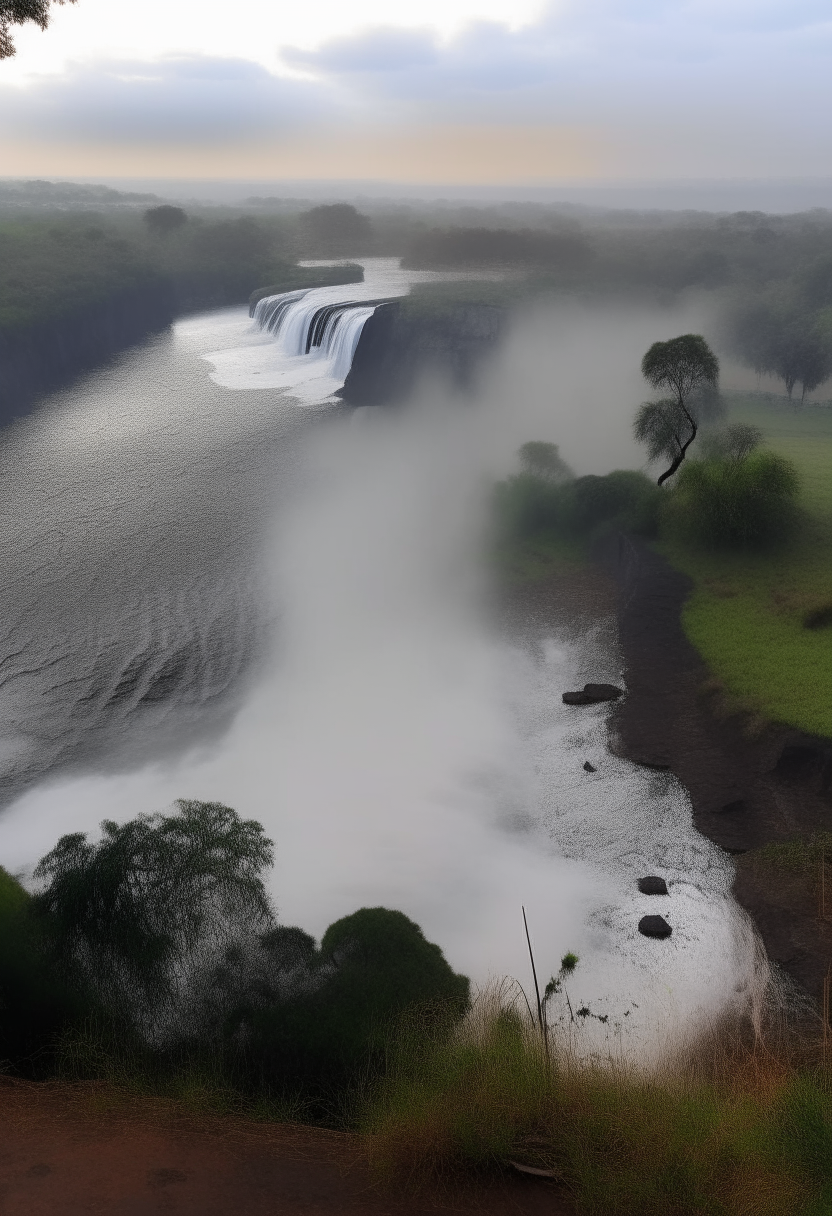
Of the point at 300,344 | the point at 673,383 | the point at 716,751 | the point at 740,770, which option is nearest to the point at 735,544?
the point at 673,383

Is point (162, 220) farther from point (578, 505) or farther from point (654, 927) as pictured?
point (654, 927)

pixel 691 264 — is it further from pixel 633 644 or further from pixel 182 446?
pixel 633 644

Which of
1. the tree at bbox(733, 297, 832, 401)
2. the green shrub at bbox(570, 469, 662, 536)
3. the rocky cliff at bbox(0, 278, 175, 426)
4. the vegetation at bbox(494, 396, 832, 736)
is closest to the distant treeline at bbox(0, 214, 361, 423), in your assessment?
the rocky cliff at bbox(0, 278, 175, 426)

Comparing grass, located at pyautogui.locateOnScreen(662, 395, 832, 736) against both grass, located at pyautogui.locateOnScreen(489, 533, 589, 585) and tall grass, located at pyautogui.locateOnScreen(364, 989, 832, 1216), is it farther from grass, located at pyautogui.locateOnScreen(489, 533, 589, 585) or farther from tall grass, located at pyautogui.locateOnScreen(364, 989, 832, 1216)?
tall grass, located at pyautogui.locateOnScreen(364, 989, 832, 1216)

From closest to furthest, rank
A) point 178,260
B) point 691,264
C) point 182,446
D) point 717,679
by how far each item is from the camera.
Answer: point 717,679 → point 182,446 → point 691,264 → point 178,260

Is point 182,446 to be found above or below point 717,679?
above

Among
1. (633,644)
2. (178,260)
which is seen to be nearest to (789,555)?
(633,644)

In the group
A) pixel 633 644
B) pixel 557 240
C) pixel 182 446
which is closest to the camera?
pixel 633 644
